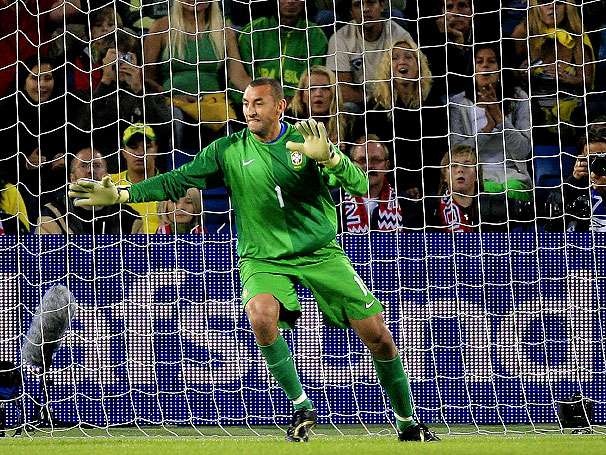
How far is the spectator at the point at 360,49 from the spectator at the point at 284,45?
151 mm

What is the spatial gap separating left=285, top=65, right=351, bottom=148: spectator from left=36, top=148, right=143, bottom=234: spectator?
1558 mm

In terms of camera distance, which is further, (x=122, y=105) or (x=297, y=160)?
(x=122, y=105)

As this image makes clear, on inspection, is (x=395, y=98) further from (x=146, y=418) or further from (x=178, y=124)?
(x=146, y=418)

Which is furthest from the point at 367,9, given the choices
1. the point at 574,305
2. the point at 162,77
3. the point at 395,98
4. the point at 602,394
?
the point at 602,394

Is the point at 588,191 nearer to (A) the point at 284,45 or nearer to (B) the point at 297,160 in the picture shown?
(A) the point at 284,45

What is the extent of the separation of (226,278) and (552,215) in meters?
2.66

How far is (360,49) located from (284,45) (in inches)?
25.6

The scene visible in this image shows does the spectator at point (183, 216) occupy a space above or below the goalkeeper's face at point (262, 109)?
below

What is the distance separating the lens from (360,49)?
998 cm

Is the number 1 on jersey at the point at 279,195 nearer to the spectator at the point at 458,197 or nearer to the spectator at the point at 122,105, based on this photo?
the spectator at the point at 458,197

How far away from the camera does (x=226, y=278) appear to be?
8.56 m

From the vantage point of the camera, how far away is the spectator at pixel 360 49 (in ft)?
32.5

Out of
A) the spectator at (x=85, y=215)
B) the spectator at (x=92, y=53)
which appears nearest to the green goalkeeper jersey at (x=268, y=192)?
the spectator at (x=85, y=215)

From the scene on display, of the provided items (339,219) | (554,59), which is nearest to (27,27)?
(339,219)
